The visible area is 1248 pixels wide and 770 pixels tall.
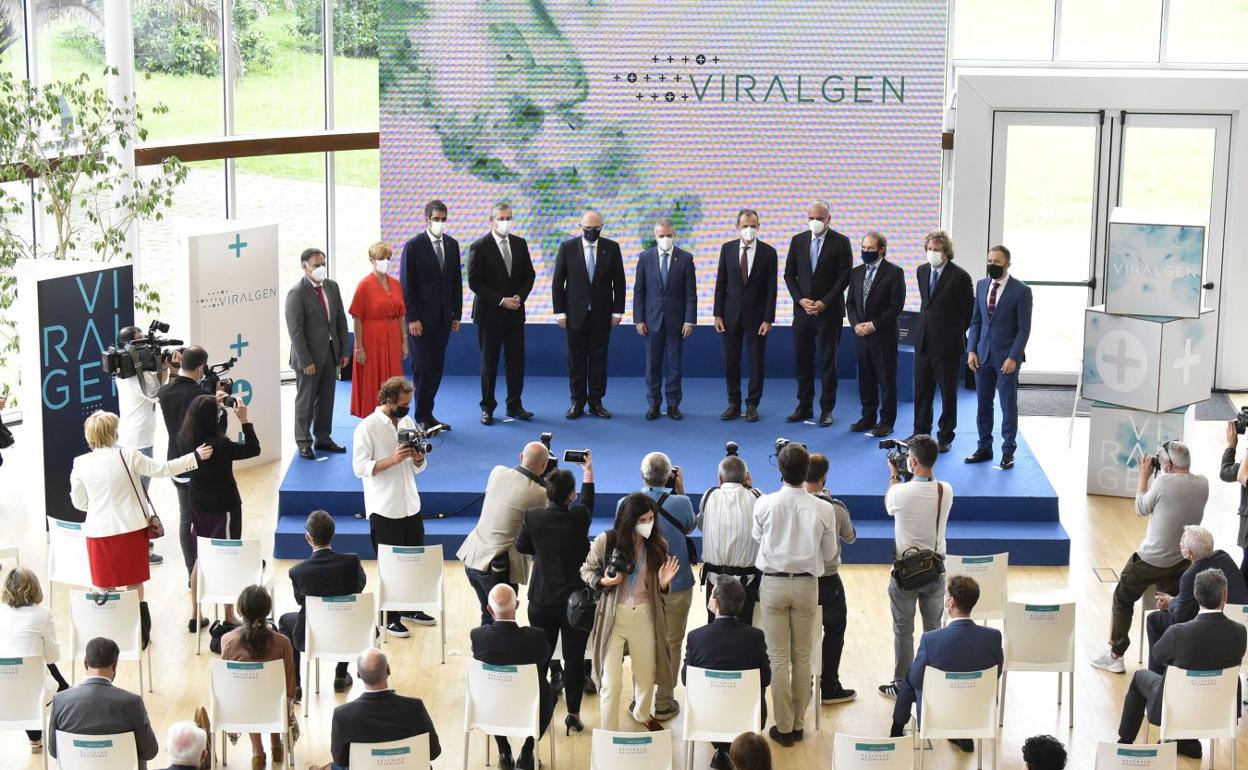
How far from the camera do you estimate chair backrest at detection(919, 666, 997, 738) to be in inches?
279

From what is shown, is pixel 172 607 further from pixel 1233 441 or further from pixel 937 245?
pixel 1233 441

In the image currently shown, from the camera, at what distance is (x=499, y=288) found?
39.6ft

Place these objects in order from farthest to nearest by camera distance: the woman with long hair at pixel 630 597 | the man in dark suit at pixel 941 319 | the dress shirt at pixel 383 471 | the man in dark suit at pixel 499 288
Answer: the man in dark suit at pixel 499 288 < the man in dark suit at pixel 941 319 < the dress shirt at pixel 383 471 < the woman with long hair at pixel 630 597

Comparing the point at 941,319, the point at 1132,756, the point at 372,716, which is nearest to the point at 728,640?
the point at 372,716

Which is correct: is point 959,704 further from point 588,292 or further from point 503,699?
point 588,292

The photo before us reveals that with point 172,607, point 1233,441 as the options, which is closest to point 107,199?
point 172,607

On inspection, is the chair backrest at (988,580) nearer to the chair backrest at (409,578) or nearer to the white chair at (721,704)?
the white chair at (721,704)

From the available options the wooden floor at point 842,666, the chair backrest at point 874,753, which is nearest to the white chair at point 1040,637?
the wooden floor at point 842,666

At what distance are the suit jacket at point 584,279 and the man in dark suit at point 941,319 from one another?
232 cm

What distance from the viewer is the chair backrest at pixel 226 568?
338 inches

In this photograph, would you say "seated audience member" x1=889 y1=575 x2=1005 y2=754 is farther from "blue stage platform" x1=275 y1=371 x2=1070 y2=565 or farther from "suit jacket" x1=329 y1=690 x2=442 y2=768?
"blue stage platform" x1=275 y1=371 x2=1070 y2=565

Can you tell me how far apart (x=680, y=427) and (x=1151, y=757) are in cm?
644

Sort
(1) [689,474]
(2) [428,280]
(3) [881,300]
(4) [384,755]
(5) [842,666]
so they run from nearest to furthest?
(4) [384,755]
(5) [842,666]
(1) [689,474]
(3) [881,300]
(2) [428,280]

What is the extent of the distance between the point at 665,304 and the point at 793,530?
4.83 metres
